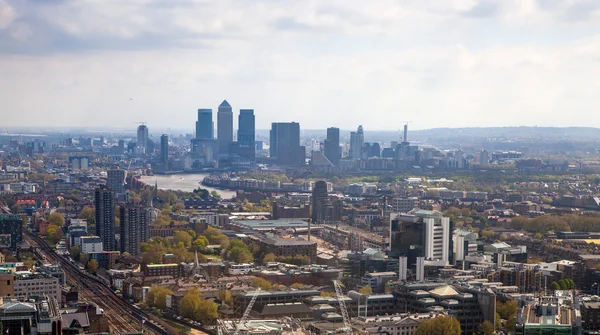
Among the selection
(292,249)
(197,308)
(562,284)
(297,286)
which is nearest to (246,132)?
(292,249)

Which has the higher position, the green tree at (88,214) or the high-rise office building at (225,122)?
the high-rise office building at (225,122)

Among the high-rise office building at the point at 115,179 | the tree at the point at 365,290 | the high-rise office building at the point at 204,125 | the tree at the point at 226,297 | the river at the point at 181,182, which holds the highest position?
the high-rise office building at the point at 204,125

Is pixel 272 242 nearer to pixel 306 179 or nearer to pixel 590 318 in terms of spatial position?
pixel 590 318

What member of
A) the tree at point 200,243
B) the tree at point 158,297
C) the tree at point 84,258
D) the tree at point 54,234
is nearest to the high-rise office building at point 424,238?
the tree at point 158,297

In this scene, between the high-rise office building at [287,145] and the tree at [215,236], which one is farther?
the high-rise office building at [287,145]

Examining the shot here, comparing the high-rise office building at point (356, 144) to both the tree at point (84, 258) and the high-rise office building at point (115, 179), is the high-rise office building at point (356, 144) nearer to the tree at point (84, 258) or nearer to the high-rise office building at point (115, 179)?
the high-rise office building at point (115, 179)

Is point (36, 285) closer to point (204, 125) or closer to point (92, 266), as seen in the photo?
point (92, 266)

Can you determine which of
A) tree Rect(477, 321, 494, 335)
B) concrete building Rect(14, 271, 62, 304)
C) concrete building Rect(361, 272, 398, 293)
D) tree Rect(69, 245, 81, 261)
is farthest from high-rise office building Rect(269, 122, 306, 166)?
tree Rect(477, 321, 494, 335)
